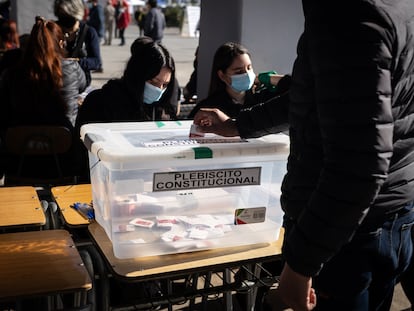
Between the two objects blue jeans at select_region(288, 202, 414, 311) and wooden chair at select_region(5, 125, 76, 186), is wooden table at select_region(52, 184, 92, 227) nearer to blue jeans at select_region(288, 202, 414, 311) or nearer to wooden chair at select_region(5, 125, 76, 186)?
wooden chair at select_region(5, 125, 76, 186)

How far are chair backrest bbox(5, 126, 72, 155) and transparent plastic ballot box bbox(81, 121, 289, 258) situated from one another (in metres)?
1.34

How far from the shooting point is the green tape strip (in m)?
1.72

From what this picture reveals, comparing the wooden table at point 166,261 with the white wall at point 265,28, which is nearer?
the wooden table at point 166,261

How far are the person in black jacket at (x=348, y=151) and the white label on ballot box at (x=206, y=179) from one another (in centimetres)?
39

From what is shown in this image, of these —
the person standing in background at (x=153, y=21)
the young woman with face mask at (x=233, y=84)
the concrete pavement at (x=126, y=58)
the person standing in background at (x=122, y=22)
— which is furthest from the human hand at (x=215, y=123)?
the person standing in background at (x=122, y=22)

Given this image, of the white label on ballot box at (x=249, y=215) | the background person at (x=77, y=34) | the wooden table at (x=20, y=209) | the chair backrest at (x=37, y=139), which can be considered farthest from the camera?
the background person at (x=77, y=34)

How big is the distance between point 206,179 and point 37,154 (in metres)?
1.76

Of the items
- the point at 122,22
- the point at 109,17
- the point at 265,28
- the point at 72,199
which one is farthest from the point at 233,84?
the point at 122,22

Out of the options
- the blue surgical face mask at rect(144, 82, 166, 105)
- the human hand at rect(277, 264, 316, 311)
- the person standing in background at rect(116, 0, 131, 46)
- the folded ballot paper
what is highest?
the folded ballot paper

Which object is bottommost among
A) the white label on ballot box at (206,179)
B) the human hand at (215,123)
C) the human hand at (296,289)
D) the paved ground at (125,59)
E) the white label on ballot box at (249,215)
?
the paved ground at (125,59)

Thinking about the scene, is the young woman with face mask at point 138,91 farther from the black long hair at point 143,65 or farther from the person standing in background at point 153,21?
the person standing in background at point 153,21

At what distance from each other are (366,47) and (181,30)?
76.2 feet

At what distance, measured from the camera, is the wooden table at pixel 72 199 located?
6.84 feet

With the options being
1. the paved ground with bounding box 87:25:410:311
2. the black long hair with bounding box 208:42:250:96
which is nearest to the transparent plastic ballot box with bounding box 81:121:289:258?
the black long hair with bounding box 208:42:250:96
